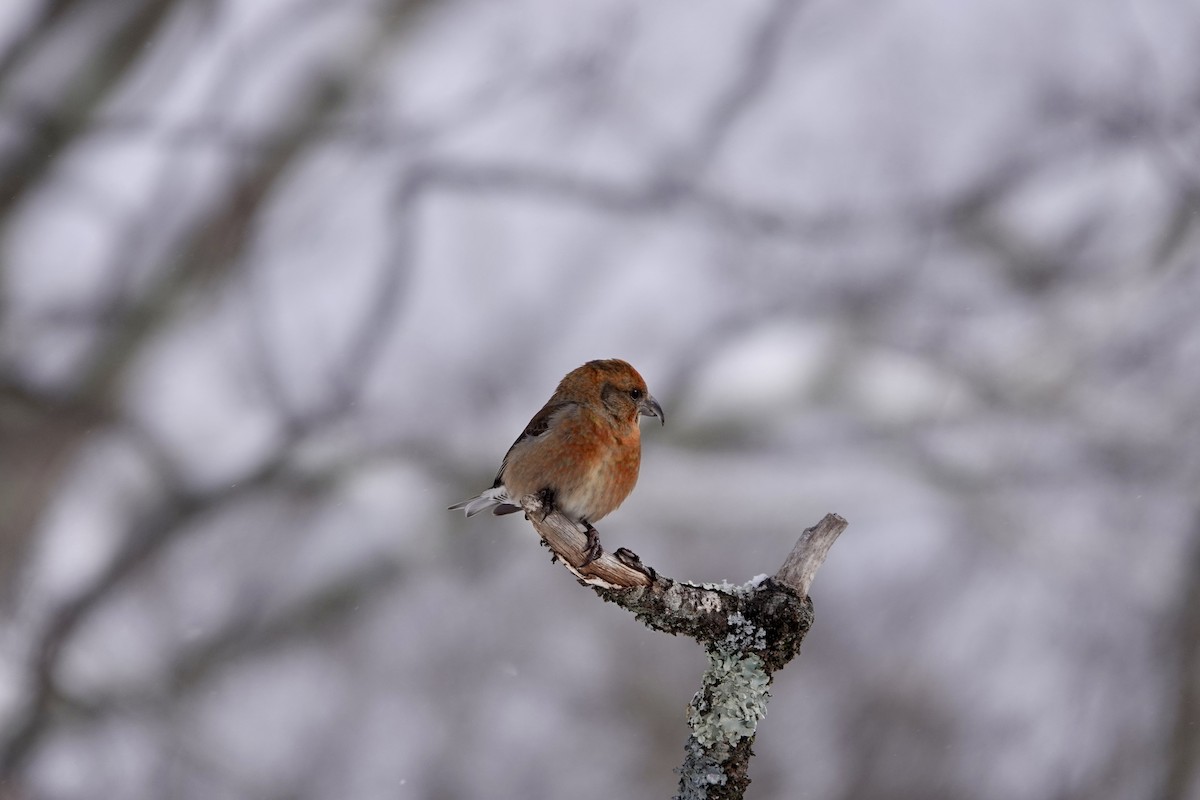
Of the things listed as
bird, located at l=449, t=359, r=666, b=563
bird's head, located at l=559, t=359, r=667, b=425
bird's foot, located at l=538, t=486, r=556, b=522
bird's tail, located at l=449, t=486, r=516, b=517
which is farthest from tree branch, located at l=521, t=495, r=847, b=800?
bird's tail, located at l=449, t=486, r=516, b=517

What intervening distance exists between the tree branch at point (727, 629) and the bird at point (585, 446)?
3.17ft

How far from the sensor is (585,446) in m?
3.63

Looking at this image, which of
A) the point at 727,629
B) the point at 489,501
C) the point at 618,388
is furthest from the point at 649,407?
the point at 727,629

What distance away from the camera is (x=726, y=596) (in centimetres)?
243

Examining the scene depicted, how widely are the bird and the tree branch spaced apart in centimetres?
97

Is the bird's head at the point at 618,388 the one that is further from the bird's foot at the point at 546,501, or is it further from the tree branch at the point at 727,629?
the tree branch at the point at 727,629

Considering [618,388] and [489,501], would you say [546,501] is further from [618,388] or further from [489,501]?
[489,501]

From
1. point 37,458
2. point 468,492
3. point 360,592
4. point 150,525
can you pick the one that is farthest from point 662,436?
point 37,458

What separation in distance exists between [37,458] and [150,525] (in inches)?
38.0

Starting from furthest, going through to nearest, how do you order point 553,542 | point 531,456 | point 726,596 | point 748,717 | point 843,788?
point 843,788
point 531,456
point 553,542
point 726,596
point 748,717

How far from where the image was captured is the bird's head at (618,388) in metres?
3.78

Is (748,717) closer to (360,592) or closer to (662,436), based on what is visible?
(662,436)

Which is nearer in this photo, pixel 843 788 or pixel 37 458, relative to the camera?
pixel 843 788

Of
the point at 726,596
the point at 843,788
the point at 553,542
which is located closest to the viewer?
the point at 726,596
